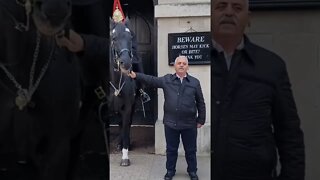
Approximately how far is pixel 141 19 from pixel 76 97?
0.35m

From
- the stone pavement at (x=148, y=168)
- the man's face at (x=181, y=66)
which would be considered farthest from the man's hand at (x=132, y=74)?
the stone pavement at (x=148, y=168)

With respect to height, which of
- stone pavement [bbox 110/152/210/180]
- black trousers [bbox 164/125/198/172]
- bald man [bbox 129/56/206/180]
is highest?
bald man [bbox 129/56/206/180]

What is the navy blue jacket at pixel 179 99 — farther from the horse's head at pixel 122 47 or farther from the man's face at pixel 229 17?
the man's face at pixel 229 17

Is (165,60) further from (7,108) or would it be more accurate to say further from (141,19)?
(7,108)

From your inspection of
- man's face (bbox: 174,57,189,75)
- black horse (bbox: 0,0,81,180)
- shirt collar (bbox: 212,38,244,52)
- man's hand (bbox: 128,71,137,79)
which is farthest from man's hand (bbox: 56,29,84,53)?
shirt collar (bbox: 212,38,244,52)

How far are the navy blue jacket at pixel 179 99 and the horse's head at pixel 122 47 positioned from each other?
6cm

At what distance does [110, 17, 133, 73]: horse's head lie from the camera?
5.26ft

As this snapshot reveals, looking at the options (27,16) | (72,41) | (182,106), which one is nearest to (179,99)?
(182,106)

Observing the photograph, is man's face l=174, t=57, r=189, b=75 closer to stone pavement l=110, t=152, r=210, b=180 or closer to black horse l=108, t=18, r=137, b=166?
black horse l=108, t=18, r=137, b=166

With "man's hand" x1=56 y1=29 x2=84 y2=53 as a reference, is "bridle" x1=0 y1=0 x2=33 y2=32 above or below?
above

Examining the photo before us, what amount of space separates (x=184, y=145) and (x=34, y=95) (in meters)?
0.54

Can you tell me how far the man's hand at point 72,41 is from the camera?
1626 mm

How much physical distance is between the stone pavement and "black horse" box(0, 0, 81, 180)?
0.18 metres

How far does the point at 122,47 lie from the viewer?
63.7 inches
